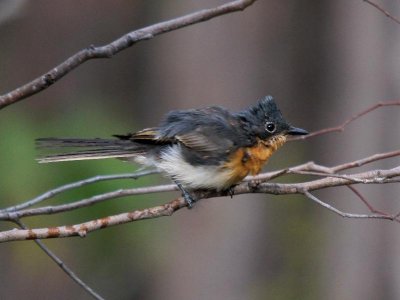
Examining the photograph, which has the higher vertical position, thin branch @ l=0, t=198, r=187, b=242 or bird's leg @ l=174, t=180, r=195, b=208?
bird's leg @ l=174, t=180, r=195, b=208

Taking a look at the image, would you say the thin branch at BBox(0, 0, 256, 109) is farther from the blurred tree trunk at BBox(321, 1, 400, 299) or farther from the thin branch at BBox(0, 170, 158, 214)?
the blurred tree trunk at BBox(321, 1, 400, 299)

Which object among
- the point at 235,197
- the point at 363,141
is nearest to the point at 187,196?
the point at 235,197

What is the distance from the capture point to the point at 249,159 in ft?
17.6

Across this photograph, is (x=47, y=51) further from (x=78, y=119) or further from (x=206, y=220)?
(x=206, y=220)

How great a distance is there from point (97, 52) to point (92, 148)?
1246 mm

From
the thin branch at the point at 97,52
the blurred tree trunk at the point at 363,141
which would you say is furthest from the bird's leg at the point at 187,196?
the blurred tree trunk at the point at 363,141

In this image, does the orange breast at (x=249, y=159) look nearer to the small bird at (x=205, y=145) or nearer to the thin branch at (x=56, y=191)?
the small bird at (x=205, y=145)

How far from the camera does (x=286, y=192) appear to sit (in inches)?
175

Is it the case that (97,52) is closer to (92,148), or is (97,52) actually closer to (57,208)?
(57,208)

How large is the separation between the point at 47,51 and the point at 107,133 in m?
4.58

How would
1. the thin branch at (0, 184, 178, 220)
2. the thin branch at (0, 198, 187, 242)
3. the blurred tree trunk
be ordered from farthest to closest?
the blurred tree trunk, the thin branch at (0, 184, 178, 220), the thin branch at (0, 198, 187, 242)

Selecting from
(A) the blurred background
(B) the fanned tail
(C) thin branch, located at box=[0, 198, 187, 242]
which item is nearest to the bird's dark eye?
(B) the fanned tail

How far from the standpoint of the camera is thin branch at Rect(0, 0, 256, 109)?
4.23 m

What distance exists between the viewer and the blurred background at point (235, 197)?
9758 millimetres
